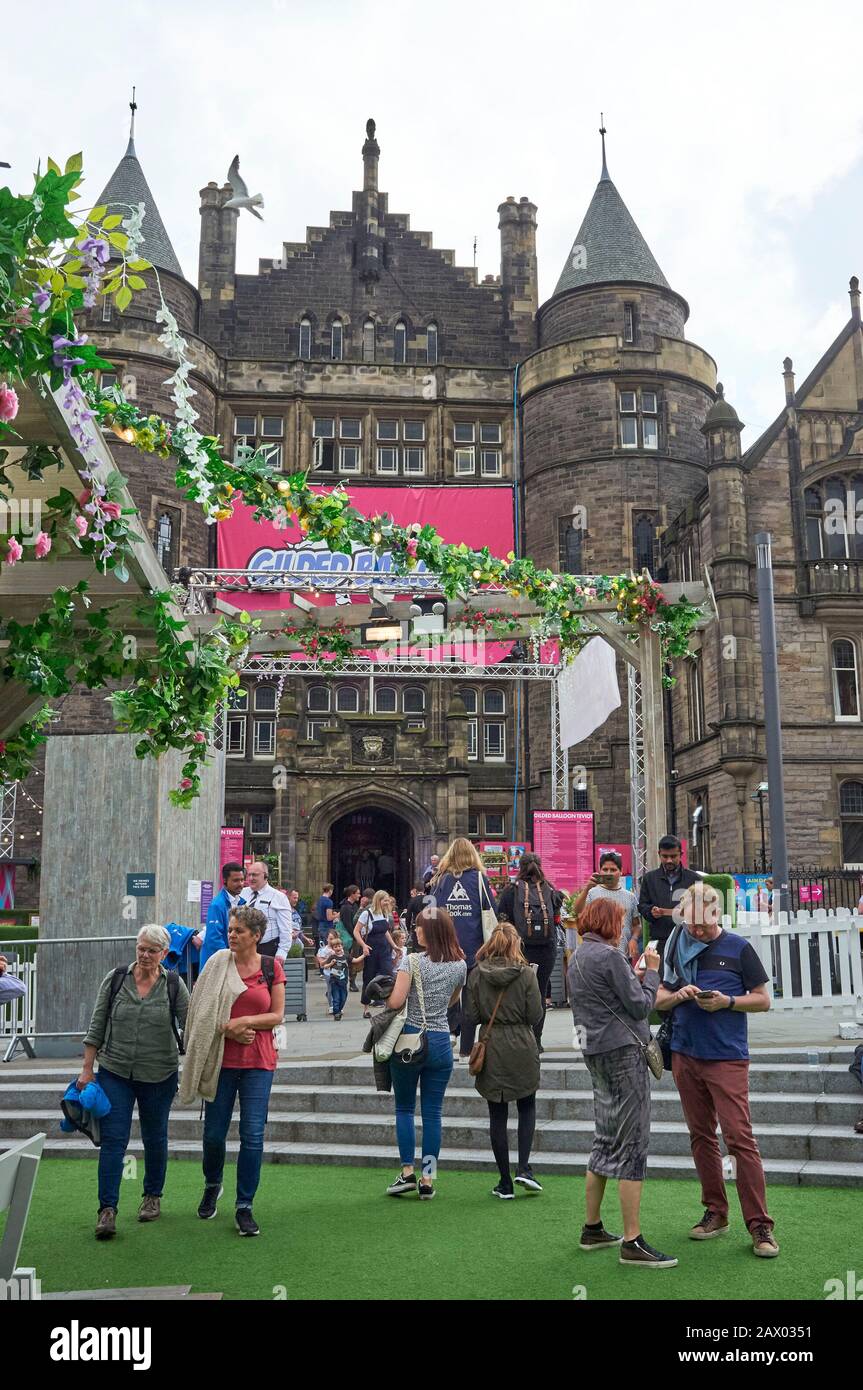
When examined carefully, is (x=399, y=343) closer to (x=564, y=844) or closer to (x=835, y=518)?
(x=835, y=518)

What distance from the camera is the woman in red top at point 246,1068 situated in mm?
6527

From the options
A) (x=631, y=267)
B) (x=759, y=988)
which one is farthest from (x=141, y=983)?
(x=631, y=267)

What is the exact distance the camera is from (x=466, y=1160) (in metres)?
8.20

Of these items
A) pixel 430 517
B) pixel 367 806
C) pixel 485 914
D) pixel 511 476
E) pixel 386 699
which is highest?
pixel 511 476

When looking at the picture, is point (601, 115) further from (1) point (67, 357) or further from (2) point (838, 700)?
(1) point (67, 357)

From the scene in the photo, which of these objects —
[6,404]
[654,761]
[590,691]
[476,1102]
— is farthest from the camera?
[590,691]

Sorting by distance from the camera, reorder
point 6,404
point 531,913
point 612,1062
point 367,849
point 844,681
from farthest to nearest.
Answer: point 367,849
point 844,681
point 531,913
point 612,1062
point 6,404

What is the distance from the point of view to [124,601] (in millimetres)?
5266

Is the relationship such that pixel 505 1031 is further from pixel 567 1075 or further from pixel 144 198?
pixel 144 198

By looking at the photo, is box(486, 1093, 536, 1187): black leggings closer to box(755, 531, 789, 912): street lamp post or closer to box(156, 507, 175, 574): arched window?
box(755, 531, 789, 912): street lamp post

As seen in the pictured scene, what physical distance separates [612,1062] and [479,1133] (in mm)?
3007

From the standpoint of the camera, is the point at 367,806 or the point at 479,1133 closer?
the point at 479,1133

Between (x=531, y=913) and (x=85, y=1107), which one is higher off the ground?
(x=531, y=913)

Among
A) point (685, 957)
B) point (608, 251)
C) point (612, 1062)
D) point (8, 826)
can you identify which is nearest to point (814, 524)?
point (608, 251)
